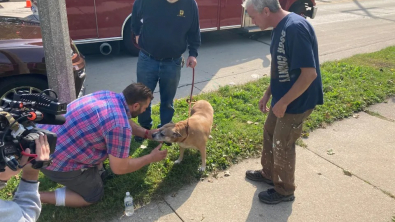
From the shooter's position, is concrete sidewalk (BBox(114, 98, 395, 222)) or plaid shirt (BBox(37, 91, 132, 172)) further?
concrete sidewalk (BBox(114, 98, 395, 222))

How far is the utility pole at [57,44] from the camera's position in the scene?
10.2 feet

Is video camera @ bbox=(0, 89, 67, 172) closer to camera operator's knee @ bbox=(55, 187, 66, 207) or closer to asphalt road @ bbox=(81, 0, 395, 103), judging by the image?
camera operator's knee @ bbox=(55, 187, 66, 207)

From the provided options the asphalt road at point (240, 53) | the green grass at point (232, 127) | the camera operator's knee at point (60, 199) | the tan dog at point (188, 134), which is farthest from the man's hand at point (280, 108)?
the asphalt road at point (240, 53)

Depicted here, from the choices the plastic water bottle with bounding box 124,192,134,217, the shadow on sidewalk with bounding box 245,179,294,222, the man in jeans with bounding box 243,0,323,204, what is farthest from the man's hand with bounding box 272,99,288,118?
the plastic water bottle with bounding box 124,192,134,217

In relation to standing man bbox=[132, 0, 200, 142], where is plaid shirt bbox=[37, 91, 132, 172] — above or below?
below

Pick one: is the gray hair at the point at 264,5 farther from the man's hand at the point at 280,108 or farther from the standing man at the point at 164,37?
the standing man at the point at 164,37

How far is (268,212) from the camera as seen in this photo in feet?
10.7

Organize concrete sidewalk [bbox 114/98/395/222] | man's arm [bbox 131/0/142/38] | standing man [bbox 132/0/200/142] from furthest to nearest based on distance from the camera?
man's arm [bbox 131/0/142/38] < standing man [bbox 132/0/200/142] < concrete sidewalk [bbox 114/98/395/222]

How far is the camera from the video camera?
1.64m

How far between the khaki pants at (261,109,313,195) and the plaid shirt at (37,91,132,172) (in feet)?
4.29

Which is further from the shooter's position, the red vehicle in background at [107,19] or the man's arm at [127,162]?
the red vehicle in background at [107,19]

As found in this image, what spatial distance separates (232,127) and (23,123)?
320cm

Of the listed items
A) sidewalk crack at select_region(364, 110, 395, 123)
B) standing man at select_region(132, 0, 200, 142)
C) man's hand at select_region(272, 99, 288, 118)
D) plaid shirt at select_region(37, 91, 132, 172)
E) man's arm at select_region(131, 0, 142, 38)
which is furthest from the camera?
sidewalk crack at select_region(364, 110, 395, 123)

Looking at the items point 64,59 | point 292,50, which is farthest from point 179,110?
point 292,50
